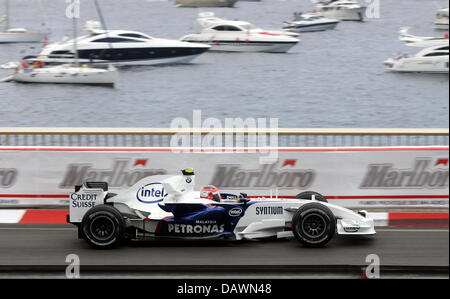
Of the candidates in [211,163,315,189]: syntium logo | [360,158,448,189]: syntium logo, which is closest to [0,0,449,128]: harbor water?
[211,163,315,189]: syntium logo

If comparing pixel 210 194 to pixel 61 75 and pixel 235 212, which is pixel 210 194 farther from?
pixel 61 75

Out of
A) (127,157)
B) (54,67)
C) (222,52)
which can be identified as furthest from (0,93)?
(127,157)

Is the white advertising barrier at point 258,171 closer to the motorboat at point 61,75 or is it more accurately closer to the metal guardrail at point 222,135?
the metal guardrail at point 222,135

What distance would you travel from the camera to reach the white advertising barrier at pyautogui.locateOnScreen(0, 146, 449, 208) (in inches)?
A: 438

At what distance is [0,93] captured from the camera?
29.4 metres

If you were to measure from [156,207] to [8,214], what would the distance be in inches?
134

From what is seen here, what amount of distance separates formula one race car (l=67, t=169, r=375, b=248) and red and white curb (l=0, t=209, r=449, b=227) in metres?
1.84

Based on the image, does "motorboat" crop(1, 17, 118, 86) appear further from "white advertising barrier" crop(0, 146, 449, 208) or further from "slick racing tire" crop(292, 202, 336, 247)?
"slick racing tire" crop(292, 202, 336, 247)

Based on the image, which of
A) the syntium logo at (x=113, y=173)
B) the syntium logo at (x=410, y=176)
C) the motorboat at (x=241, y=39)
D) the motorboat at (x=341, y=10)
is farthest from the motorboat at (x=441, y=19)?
the syntium logo at (x=113, y=173)

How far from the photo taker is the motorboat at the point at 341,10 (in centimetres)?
4100

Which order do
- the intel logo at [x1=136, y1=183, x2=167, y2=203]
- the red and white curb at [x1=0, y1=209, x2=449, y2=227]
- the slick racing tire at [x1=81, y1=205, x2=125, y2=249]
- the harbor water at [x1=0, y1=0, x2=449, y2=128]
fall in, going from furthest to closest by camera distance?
1. the harbor water at [x1=0, y1=0, x2=449, y2=128]
2. the red and white curb at [x1=0, y1=209, x2=449, y2=227]
3. the intel logo at [x1=136, y1=183, x2=167, y2=203]
4. the slick racing tire at [x1=81, y1=205, x2=125, y2=249]

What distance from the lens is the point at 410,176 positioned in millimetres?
11172

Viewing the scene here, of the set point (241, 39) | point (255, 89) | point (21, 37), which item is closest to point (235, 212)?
point (255, 89)

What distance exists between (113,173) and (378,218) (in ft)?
14.7
